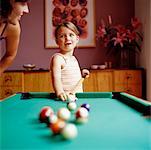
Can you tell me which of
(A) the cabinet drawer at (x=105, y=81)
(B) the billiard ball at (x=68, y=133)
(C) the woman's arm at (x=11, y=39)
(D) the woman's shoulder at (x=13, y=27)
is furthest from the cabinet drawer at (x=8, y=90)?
(B) the billiard ball at (x=68, y=133)

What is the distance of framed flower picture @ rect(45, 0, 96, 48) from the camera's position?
4.16 meters

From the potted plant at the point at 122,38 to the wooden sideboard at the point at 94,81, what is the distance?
361 millimetres

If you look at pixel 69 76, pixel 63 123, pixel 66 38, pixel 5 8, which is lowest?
pixel 63 123

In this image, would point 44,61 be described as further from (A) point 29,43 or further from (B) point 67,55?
(B) point 67,55

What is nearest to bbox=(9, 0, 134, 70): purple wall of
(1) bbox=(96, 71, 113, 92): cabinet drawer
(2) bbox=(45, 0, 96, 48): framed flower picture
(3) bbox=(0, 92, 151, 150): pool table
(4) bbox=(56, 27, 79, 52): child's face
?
(2) bbox=(45, 0, 96, 48): framed flower picture

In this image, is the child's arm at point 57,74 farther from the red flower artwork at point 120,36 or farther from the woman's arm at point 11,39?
the red flower artwork at point 120,36

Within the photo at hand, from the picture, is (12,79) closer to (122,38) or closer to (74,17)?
(74,17)

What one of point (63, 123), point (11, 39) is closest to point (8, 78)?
point (11, 39)

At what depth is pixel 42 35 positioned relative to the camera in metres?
4.20

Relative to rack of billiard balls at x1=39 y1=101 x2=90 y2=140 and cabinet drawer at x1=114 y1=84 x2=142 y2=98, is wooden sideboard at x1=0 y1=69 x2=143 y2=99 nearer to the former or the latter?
cabinet drawer at x1=114 y1=84 x2=142 y2=98

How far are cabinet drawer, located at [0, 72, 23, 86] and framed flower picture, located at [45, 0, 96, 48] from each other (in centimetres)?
82

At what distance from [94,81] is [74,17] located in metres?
1.16

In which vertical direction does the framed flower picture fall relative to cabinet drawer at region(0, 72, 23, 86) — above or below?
above

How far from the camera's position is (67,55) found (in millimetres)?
2324
